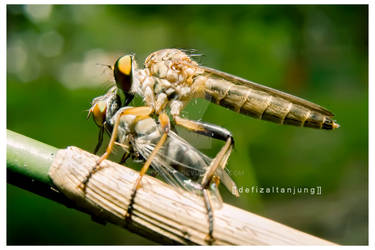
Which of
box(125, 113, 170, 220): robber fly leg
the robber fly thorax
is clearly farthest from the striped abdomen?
box(125, 113, 170, 220): robber fly leg

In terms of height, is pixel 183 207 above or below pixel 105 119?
below

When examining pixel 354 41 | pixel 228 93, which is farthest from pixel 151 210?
pixel 354 41

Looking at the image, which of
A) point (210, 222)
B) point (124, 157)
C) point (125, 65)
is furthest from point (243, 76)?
point (210, 222)

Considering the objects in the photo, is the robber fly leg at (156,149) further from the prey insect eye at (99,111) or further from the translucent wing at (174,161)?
the prey insect eye at (99,111)

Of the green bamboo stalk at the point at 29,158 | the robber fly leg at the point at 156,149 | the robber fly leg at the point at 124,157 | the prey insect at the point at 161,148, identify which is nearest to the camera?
the green bamboo stalk at the point at 29,158

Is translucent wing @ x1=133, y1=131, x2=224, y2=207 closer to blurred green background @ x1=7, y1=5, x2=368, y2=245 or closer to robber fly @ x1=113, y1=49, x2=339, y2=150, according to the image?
robber fly @ x1=113, y1=49, x2=339, y2=150

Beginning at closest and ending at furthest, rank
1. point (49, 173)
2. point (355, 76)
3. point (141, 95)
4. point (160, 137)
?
point (49, 173) → point (160, 137) → point (141, 95) → point (355, 76)

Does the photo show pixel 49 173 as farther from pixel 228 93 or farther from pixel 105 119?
pixel 228 93

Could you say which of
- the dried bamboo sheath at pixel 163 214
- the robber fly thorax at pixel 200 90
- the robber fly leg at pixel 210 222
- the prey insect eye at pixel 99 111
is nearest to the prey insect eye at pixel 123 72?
the robber fly thorax at pixel 200 90
